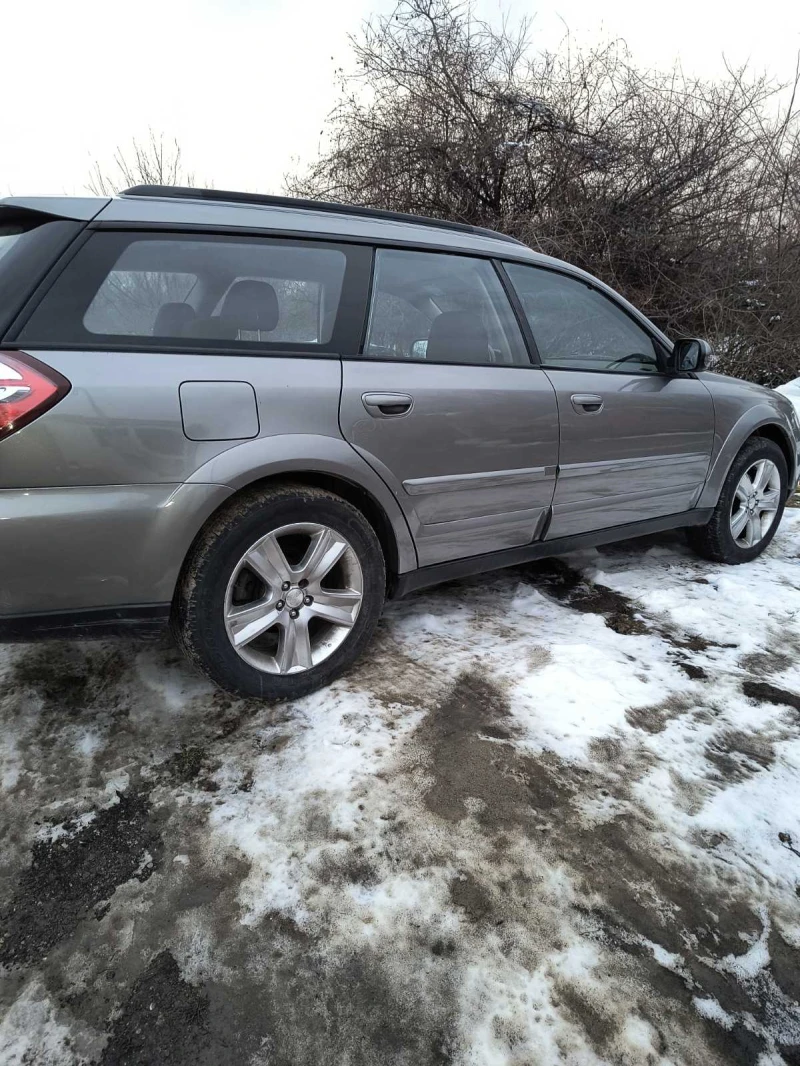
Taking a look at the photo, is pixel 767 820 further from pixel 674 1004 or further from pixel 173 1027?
pixel 173 1027

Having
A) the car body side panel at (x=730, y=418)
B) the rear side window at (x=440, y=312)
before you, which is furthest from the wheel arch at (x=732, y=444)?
the rear side window at (x=440, y=312)

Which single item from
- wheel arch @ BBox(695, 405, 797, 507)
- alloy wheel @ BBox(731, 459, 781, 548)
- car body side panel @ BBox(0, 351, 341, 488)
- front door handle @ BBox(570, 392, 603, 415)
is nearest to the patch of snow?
car body side panel @ BBox(0, 351, 341, 488)

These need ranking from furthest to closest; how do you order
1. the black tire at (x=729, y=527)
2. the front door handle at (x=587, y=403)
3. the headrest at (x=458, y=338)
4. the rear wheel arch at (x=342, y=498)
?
the black tire at (x=729, y=527), the front door handle at (x=587, y=403), the headrest at (x=458, y=338), the rear wheel arch at (x=342, y=498)

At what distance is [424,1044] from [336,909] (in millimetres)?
348

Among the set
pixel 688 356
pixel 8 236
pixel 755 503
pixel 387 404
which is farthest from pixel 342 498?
pixel 755 503

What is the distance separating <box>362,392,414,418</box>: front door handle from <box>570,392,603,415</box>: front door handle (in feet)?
2.98

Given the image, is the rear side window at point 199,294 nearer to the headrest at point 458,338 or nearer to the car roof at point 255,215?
the car roof at point 255,215

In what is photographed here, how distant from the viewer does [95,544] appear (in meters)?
1.86

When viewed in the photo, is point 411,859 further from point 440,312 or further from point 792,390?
point 792,390

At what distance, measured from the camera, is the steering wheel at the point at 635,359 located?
3.21 meters

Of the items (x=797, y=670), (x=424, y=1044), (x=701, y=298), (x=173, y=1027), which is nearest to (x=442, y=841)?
(x=424, y=1044)

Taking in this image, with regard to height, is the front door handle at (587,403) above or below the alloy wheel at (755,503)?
above

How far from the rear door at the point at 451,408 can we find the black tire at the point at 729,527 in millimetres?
1444

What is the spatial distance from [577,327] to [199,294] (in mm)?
1858
